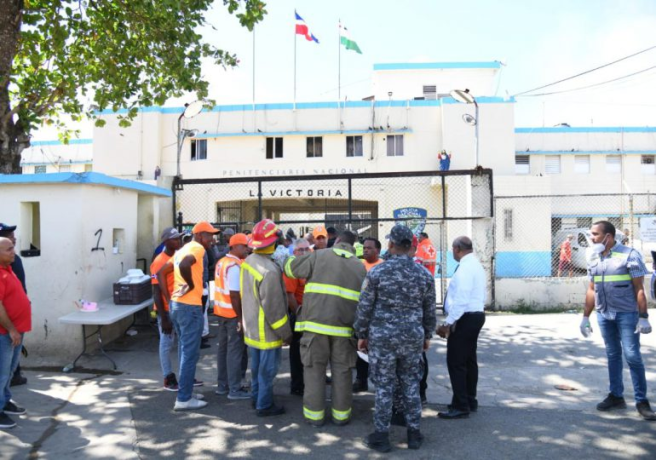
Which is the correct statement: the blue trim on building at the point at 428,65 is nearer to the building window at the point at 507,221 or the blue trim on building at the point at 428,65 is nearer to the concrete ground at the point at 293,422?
the building window at the point at 507,221

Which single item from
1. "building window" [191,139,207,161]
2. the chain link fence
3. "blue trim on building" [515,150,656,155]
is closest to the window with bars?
"building window" [191,139,207,161]

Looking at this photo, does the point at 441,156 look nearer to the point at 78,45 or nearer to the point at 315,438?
the point at 78,45

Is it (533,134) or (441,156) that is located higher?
(533,134)

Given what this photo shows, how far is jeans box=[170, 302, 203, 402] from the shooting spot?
199 inches

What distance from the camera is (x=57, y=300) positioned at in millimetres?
7203

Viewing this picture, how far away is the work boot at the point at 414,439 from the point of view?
425 centimetres

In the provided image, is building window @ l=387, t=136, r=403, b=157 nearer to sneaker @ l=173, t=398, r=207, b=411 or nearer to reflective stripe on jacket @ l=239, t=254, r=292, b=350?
reflective stripe on jacket @ l=239, t=254, r=292, b=350

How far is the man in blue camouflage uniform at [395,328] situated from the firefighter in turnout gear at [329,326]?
35cm

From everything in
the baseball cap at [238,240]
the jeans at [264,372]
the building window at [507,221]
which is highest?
the building window at [507,221]

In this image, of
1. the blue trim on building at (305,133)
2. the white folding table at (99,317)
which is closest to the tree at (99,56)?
the white folding table at (99,317)

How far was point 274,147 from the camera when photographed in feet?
78.5

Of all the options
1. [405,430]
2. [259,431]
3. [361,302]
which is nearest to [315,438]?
[259,431]

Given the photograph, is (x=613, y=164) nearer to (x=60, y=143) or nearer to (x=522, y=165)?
(x=522, y=165)

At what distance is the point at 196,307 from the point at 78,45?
779 centimetres
